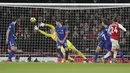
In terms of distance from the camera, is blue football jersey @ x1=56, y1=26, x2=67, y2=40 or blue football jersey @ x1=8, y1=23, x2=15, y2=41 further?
blue football jersey @ x1=56, y1=26, x2=67, y2=40

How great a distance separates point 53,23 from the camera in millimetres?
16047

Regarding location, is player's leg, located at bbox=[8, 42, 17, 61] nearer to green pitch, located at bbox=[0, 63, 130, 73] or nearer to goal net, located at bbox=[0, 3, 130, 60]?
goal net, located at bbox=[0, 3, 130, 60]

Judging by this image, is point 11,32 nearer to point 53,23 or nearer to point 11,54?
point 11,54

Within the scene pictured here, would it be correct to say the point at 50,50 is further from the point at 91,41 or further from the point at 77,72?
the point at 77,72

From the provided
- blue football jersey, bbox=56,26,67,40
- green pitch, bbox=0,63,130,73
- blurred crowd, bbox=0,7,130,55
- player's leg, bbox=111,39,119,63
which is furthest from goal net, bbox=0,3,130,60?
green pitch, bbox=0,63,130,73

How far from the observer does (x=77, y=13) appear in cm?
1593

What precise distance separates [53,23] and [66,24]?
566 mm

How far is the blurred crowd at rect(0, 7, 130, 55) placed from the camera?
15656 millimetres

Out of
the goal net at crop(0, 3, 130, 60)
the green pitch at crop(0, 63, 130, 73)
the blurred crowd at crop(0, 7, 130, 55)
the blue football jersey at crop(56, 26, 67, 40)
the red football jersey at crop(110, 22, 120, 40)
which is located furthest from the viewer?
the blurred crowd at crop(0, 7, 130, 55)

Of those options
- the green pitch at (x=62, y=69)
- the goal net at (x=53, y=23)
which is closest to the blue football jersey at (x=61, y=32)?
the goal net at (x=53, y=23)

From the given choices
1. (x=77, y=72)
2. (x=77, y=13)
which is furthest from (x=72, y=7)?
(x=77, y=72)

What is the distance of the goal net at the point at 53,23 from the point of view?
15.5 meters

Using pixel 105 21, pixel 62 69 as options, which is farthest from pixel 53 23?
pixel 62 69

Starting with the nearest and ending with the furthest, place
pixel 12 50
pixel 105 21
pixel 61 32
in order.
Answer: pixel 12 50, pixel 61 32, pixel 105 21
